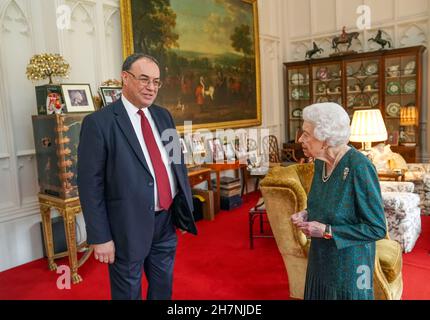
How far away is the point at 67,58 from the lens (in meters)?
4.15

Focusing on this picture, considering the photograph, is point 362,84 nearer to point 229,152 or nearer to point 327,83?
point 327,83

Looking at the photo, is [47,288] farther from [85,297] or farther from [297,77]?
[297,77]

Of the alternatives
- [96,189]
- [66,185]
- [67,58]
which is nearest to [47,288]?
[66,185]

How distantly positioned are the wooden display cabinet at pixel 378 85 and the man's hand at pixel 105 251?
5.70 m

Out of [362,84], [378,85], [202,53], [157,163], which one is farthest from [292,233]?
[362,84]

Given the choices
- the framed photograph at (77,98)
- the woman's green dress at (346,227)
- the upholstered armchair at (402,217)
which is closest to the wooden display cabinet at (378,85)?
the upholstered armchair at (402,217)

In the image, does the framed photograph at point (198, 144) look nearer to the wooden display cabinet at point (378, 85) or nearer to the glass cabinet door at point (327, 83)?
the wooden display cabinet at point (378, 85)

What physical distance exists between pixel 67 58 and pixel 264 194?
8.90ft

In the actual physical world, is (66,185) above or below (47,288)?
above

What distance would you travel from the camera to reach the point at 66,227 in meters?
3.40

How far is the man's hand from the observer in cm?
184

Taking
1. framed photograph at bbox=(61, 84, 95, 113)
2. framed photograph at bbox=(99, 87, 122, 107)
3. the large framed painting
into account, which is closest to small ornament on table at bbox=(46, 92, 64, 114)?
framed photograph at bbox=(61, 84, 95, 113)

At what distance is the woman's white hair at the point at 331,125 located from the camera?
5.50 ft

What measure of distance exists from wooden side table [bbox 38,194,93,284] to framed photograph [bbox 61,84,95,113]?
0.85 m
